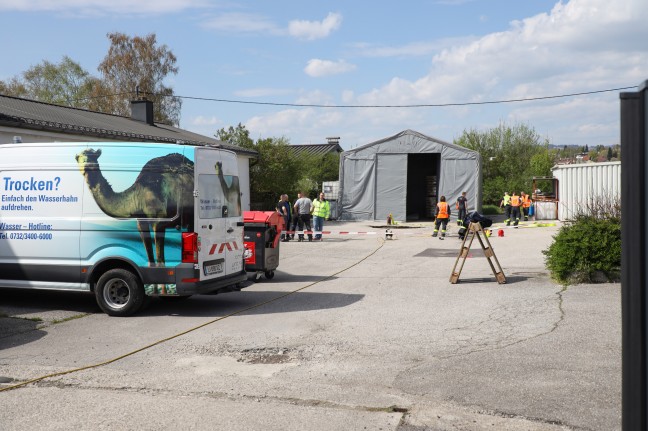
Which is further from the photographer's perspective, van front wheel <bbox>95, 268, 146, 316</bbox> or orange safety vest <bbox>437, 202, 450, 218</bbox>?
orange safety vest <bbox>437, 202, 450, 218</bbox>

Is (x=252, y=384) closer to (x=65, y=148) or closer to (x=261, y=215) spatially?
(x=65, y=148)

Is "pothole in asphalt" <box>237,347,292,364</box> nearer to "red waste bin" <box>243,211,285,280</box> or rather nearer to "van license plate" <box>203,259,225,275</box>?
"van license plate" <box>203,259,225,275</box>

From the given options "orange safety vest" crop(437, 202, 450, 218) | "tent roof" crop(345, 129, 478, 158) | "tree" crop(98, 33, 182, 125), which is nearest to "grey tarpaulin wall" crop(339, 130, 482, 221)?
"tent roof" crop(345, 129, 478, 158)

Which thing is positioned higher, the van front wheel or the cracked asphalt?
the van front wheel

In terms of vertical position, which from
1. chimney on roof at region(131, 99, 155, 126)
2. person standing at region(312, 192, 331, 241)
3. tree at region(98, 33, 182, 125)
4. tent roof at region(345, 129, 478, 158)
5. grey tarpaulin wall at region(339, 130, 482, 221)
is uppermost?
tree at region(98, 33, 182, 125)

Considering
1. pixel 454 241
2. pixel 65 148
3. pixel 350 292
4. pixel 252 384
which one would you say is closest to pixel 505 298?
pixel 350 292

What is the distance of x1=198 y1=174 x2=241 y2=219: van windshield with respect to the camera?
33.8ft

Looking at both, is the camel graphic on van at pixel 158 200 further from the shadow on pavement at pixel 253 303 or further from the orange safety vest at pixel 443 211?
the orange safety vest at pixel 443 211

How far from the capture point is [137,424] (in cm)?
542

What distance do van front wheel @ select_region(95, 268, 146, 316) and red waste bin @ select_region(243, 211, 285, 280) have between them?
3825 millimetres

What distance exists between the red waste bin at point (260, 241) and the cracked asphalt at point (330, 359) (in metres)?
0.72

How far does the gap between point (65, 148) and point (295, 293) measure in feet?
15.9

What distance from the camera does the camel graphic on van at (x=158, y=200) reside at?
10.1 m

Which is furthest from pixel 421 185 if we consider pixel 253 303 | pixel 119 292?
pixel 119 292
